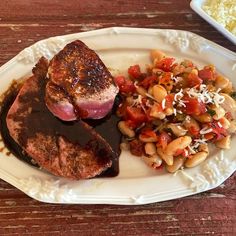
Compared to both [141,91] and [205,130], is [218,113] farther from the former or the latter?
[141,91]

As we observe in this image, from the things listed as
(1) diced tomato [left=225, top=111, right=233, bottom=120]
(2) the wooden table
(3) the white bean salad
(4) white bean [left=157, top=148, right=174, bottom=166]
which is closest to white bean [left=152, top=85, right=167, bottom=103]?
(3) the white bean salad

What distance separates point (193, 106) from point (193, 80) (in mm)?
134

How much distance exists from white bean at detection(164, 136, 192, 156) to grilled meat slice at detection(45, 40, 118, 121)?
315 mm

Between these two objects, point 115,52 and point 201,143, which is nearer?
point 201,143

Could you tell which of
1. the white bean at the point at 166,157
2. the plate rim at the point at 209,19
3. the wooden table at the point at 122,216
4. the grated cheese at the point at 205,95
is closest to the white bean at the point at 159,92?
the grated cheese at the point at 205,95

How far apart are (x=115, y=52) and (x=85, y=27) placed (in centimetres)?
26

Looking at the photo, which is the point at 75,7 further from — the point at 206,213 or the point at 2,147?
the point at 206,213

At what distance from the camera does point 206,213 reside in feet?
5.84

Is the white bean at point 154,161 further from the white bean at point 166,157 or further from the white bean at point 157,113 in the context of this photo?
the white bean at point 157,113

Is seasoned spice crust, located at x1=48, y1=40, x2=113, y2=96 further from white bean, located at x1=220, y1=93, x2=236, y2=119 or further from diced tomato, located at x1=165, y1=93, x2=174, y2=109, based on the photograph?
A: white bean, located at x1=220, y1=93, x2=236, y2=119

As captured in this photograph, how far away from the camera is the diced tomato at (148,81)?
1853 millimetres

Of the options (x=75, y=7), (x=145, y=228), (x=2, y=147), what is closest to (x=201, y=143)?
(x=145, y=228)

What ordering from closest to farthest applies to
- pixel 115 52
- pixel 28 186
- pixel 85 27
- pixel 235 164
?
pixel 28 186 → pixel 235 164 → pixel 115 52 → pixel 85 27

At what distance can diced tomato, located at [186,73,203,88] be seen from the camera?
5.99ft
